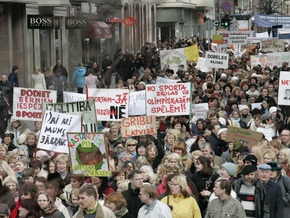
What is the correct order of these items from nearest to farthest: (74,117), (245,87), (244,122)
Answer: (74,117) → (244,122) → (245,87)

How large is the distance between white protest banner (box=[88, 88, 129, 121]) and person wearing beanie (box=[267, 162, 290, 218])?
696cm

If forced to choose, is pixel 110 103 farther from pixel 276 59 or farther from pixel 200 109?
pixel 276 59

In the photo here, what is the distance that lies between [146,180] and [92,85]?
693 inches

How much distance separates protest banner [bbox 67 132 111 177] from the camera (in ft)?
41.5

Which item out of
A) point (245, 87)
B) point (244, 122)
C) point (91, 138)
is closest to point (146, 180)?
point (91, 138)

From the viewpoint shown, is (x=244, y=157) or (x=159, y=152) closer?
(x=244, y=157)

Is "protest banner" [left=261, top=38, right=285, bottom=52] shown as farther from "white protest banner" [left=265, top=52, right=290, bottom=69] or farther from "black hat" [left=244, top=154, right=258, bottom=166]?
"black hat" [left=244, top=154, right=258, bottom=166]

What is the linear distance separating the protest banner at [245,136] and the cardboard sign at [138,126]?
1521 mm

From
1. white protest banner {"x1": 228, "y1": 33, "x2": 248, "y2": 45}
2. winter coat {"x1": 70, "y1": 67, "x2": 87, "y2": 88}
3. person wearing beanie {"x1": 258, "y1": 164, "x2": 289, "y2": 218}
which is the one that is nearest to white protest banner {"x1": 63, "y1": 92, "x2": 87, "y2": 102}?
person wearing beanie {"x1": 258, "y1": 164, "x2": 289, "y2": 218}

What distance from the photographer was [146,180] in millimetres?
12727

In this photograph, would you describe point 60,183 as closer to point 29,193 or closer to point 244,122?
point 29,193

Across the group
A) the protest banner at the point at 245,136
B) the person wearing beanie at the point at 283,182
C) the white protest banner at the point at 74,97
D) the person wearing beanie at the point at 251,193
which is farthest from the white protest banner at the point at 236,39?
the person wearing beanie at the point at 251,193

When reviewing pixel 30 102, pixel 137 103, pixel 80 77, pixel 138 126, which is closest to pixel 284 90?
pixel 137 103

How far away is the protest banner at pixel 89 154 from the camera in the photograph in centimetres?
1266
